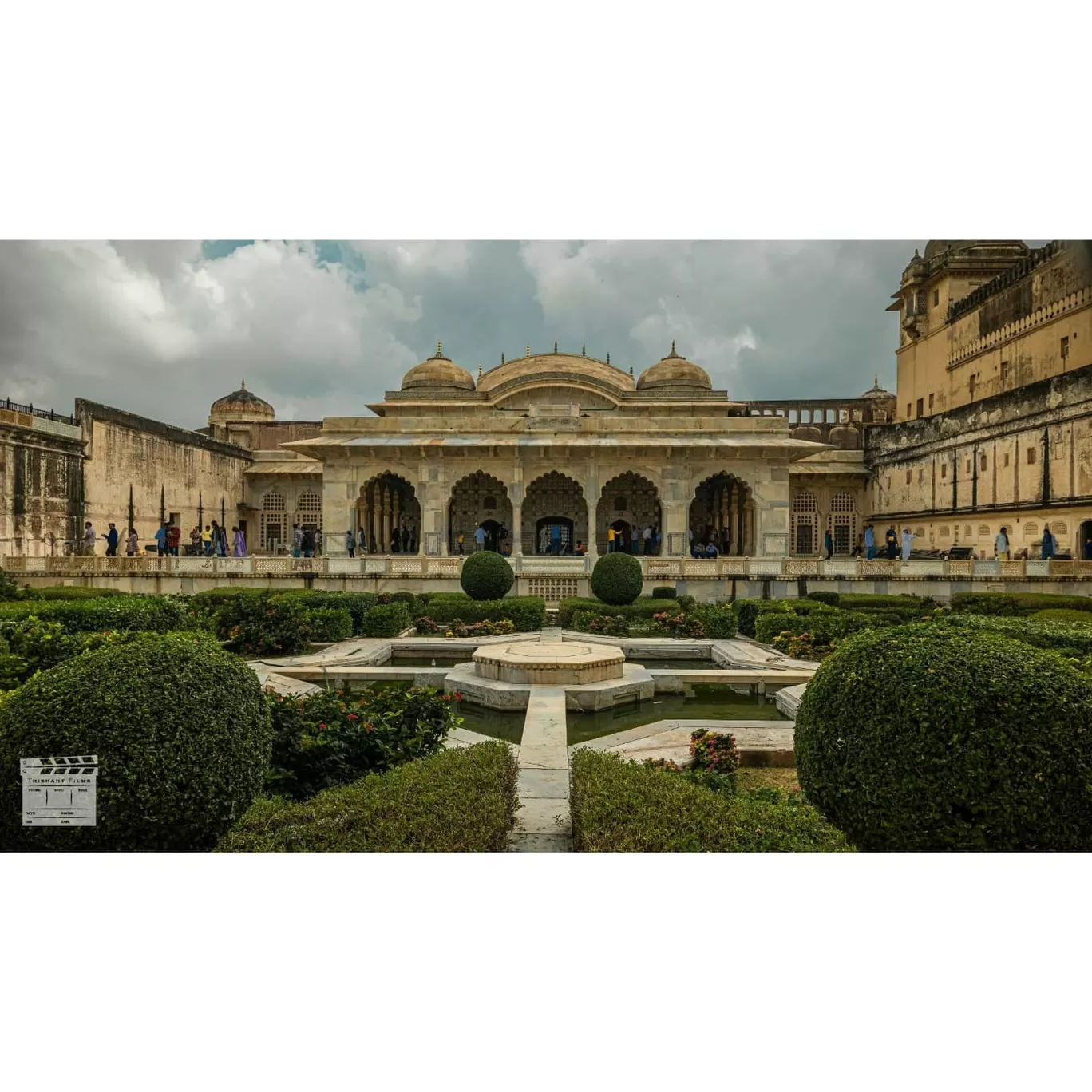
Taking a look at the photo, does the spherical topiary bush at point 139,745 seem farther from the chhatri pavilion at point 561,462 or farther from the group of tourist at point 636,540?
the group of tourist at point 636,540

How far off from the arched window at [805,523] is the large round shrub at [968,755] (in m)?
24.2

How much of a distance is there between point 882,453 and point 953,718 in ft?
78.7

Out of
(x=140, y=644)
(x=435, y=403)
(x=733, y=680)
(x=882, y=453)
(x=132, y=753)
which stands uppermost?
(x=435, y=403)

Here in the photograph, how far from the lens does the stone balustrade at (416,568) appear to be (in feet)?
50.4

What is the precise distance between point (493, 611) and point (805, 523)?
700 inches

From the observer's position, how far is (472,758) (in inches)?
166

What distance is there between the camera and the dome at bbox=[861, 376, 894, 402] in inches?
1207

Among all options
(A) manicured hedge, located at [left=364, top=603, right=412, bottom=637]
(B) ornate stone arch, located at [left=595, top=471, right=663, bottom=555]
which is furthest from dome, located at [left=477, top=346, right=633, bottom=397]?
(A) manicured hedge, located at [left=364, top=603, right=412, bottom=637]

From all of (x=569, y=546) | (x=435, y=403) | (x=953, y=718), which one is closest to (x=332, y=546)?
(x=435, y=403)

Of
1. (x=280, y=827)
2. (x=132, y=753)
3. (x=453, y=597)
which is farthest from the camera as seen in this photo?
(x=453, y=597)

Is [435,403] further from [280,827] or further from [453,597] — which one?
[280,827]

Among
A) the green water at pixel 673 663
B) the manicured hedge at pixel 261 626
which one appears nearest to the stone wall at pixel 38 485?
the manicured hedge at pixel 261 626

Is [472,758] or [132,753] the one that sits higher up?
[132,753]

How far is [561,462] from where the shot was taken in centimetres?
2080
